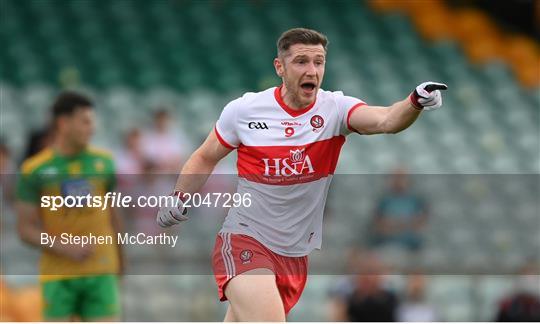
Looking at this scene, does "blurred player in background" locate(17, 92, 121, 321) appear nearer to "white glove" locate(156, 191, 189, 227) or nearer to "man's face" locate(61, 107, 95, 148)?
"man's face" locate(61, 107, 95, 148)

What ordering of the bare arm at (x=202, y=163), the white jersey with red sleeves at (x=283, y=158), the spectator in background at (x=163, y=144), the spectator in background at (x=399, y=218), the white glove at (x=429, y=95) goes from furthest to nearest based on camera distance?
the spectator in background at (x=163, y=144) < the spectator in background at (x=399, y=218) < the bare arm at (x=202, y=163) < the white jersey with red sleeves at (x=283, y=158) < the white glove at (x=429, y=95)

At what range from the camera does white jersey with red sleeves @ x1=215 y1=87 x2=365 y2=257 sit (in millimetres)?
6656

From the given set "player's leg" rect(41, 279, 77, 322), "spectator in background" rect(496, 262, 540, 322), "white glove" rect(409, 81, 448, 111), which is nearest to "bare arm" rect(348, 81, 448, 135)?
"white glove" rect(409, 81, 448, 111)

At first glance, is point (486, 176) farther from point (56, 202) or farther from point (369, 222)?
point (56, 202)

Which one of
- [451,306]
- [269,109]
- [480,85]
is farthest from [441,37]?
[269,109]

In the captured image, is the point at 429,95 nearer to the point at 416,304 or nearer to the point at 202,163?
the point at 202,163

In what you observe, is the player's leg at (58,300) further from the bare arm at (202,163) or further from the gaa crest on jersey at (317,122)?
the gaa crest on jersey at (317,122)

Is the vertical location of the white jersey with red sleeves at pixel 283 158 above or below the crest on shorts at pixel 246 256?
above

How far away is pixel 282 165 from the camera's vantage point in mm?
6645

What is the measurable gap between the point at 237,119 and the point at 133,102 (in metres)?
6.81

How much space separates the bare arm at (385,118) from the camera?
20.3 ft

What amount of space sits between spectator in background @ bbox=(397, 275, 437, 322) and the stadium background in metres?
0.10

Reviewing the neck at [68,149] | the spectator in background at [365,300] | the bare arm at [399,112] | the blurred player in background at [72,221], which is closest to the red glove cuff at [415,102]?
the bare arm at [399,112]

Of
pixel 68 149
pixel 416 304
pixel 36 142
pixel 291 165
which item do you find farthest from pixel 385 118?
pixel 36 142
